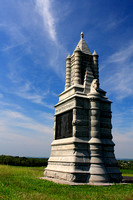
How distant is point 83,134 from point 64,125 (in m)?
2.58

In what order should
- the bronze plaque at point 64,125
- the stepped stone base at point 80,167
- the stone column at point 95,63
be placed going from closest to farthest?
the stepped stone base at point 80,167
the bronze plaque at point 64,125
the stone column at point 95,63

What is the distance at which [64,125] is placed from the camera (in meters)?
17.3

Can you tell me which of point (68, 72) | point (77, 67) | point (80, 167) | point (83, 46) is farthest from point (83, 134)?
point (83, 46)

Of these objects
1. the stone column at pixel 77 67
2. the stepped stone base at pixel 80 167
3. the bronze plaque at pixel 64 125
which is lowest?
the stepped stone base at pixel 80 167

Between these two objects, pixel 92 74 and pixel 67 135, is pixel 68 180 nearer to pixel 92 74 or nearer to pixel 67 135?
pixel 67 135

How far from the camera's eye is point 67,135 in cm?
1638

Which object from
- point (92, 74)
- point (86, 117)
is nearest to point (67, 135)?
point (86, 117)

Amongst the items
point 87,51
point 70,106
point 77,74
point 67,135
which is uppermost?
point 87,51

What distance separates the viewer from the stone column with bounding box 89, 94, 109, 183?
538 inches

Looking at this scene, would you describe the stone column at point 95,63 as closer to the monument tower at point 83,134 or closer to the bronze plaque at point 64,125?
the monument tower at point 83,134

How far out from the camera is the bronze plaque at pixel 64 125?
16.3 metres

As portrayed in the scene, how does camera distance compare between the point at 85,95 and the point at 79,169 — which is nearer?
the point at 79,169

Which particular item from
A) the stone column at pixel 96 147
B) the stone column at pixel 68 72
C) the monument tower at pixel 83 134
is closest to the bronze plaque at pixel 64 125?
the monument tower at pixel 83 134

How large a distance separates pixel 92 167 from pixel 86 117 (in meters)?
3.91
